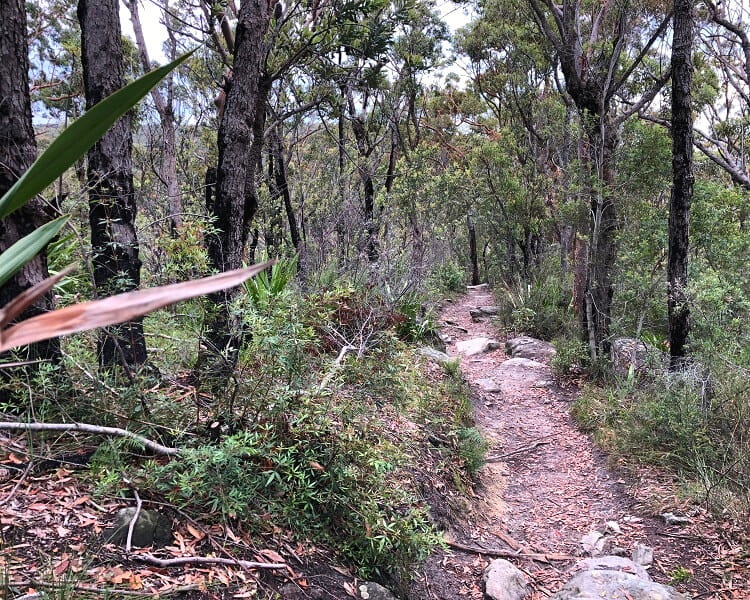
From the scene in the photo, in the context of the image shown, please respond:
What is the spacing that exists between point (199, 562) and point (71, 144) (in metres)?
1.76

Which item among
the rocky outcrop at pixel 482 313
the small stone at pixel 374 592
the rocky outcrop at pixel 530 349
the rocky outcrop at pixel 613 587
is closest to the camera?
the small stone at pixel 374 592

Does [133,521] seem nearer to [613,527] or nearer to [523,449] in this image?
[613,527]

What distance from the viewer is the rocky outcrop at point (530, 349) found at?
350 inches

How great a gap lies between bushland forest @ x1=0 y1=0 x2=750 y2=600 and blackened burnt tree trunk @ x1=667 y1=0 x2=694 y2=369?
0.03 m

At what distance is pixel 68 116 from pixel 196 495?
12.0m

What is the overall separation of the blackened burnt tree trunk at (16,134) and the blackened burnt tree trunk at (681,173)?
→ 567cm

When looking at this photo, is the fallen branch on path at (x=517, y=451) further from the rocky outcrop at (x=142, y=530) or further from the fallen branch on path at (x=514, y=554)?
the rocky outcrop at (x=142, y=530)

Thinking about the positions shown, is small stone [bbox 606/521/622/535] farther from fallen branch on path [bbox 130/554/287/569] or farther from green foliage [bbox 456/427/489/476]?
fallen branch on path [bbox 130/554/287/569]

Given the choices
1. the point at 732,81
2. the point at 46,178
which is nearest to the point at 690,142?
the point at 46,178

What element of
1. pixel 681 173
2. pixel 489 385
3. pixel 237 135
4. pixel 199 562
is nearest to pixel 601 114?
pixel 681 173

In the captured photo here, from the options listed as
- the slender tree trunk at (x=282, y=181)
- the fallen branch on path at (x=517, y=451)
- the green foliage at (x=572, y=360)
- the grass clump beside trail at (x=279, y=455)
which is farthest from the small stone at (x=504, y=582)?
the slender tree trunk at (x=282, y=181)

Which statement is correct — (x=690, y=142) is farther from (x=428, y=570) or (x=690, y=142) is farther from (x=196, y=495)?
(x=196, y=495)

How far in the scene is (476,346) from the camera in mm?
9836

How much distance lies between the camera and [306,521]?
8.27ft
